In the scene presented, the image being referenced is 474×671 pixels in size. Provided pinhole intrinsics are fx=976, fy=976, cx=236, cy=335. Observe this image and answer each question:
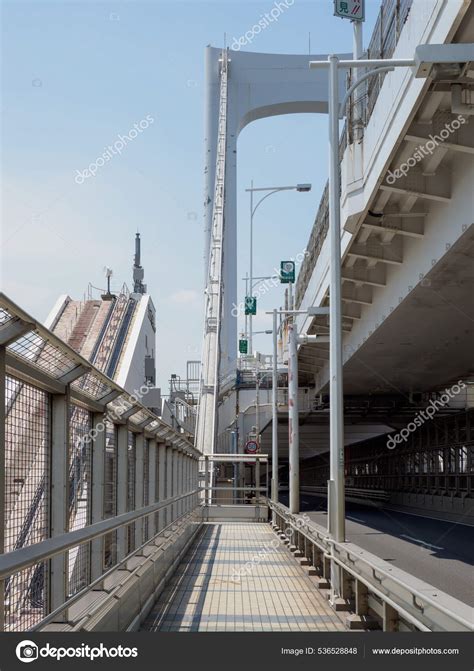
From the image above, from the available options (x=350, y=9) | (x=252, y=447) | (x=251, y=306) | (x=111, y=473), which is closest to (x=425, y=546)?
(x=350, y=9)

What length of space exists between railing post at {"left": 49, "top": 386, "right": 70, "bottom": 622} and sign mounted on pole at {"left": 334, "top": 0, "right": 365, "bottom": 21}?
12352mm

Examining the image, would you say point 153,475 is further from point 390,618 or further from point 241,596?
point 390,618

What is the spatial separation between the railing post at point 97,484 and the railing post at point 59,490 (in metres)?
1.65

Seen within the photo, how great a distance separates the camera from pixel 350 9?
1752 cm

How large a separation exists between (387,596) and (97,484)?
272 cm

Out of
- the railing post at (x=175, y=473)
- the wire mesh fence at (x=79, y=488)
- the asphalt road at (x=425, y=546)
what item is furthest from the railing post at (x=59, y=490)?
the railing post at (x=175, y=473)

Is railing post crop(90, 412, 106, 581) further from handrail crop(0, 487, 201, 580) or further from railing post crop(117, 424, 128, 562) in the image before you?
railing post crop(117, 424, 128, 562)

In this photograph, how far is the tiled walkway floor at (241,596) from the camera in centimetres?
998

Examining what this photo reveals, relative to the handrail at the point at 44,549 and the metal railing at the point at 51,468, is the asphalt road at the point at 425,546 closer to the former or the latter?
the metal railing at the point at 51,468

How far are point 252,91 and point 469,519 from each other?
45.3 metres

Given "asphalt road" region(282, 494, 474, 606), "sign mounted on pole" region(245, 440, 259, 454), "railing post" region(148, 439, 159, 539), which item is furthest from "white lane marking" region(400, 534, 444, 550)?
"sign mounted on pole" region(245, 440, 259, 454)

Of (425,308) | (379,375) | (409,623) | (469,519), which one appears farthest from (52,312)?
(409,623)

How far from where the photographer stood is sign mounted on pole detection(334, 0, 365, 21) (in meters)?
17.3

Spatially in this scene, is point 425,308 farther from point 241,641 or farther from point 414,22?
point 241,641
